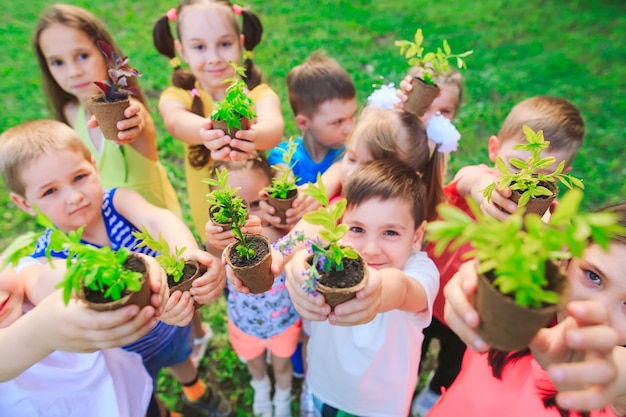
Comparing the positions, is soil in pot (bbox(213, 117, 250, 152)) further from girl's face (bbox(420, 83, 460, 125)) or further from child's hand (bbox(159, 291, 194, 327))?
girl's face (bbox(420, 83, 460, 125))

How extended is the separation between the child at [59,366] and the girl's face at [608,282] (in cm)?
155

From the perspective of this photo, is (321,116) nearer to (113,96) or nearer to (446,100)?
(446,100)

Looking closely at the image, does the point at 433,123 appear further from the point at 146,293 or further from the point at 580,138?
the point at 146,293

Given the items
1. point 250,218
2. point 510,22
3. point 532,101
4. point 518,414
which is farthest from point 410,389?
point 510,22

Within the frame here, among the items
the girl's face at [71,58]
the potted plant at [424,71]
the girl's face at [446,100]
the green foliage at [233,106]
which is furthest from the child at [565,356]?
the girl's face at [71,58]

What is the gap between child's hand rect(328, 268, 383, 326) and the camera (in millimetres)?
1436

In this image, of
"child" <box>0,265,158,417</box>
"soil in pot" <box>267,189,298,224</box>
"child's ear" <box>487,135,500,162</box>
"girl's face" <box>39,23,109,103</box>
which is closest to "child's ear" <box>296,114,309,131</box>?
"soil in pot" <box>267,189,298,224</box>

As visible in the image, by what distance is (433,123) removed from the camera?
97.7 inches

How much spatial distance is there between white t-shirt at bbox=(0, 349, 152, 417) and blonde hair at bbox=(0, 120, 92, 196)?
3.02ft

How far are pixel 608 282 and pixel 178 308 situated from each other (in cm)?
163

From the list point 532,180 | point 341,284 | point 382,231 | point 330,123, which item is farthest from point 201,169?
point 532,180

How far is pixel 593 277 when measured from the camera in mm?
1492

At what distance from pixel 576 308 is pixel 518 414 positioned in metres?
0.89

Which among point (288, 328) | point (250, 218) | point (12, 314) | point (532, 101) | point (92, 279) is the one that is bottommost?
point (288, 328)
